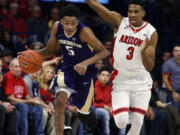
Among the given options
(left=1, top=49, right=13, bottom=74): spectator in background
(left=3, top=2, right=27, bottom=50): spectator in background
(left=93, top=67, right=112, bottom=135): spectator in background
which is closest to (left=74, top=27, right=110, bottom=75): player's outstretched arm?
(left=93, top=67, right=112, bottom=135): spectator in background

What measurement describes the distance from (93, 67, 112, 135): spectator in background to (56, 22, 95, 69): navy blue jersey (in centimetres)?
224

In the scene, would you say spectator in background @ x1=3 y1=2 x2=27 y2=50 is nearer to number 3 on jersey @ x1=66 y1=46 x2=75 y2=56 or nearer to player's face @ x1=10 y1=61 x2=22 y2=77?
player's face @ x1=10 y1=61 x2=22 y2=77

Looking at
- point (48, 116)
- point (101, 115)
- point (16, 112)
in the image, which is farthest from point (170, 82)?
point (16, 112)

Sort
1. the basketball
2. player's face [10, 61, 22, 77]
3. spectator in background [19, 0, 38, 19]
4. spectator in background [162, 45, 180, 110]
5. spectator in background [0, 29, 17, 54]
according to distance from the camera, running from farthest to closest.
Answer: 1. spectator in background [19, 0, 38, 19]
2. spectator in background [162, 45, 180, 110]
3. spectator in background [0, 29, 17, 54]
4. player's face [10, 61, 22, 77]
5. the basketball

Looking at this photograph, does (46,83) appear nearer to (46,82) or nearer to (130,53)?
(46,82)

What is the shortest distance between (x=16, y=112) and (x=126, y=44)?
2.26 meters

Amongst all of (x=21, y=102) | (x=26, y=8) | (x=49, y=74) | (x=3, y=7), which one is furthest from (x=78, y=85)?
(x=26, y=8)

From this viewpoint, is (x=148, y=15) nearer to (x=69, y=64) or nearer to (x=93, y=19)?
(x=93, y=19)

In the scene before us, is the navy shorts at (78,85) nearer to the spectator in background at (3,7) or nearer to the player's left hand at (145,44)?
the player's left hand at (145,44)

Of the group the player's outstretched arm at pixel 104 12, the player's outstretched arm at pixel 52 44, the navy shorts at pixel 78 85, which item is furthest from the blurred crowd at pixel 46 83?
the player's outstretched arm at pixel 104 12

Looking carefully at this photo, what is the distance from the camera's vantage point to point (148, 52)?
5.63 m

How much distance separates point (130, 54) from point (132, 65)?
163 mm

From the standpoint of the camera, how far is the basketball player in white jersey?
5.69 meters

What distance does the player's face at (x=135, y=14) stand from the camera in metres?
5.73
